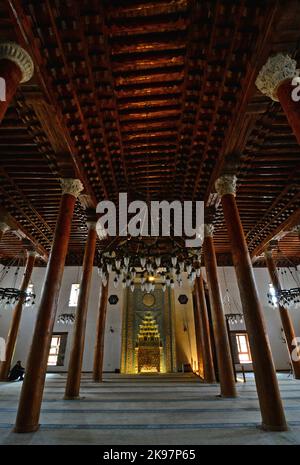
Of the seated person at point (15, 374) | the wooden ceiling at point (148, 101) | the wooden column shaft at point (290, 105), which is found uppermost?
the wooden ceiling at point (148, 101)

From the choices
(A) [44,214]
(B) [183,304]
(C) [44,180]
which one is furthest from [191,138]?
(B) [183,304]

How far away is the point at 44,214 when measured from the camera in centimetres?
881

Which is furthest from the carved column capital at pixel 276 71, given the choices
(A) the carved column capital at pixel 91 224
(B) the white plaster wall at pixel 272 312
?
(B) the white plaster wall at pixel 272 312

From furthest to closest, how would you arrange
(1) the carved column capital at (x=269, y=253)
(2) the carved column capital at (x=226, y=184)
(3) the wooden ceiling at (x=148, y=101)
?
(1) the carved column capital at (x=269, y=253) → (2) the carved column capital at (x=226, y=184) → (3) the wooden ceiling at (x=148, y=101)

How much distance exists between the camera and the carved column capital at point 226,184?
541 centimetres

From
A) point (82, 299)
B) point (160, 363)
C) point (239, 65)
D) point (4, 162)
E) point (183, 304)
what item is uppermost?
point (4, 162)

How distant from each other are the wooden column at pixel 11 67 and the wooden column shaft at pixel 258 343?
13.6 ft

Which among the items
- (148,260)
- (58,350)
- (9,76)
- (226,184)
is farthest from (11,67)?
(58,350)

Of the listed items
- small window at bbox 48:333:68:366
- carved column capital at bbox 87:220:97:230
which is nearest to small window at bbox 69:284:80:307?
small window at bbox 48:333:68:366

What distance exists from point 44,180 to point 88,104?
335 cm

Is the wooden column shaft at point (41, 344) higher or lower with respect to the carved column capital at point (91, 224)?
lower

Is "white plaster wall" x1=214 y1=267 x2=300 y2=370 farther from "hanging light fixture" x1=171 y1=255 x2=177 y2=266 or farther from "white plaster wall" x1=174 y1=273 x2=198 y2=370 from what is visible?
"hanging light fixture" x1=171 y1=255 x2=177 y2=266

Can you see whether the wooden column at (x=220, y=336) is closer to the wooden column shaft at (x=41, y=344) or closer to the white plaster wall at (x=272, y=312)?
the wooden column shaft at (x=41, y=344)
